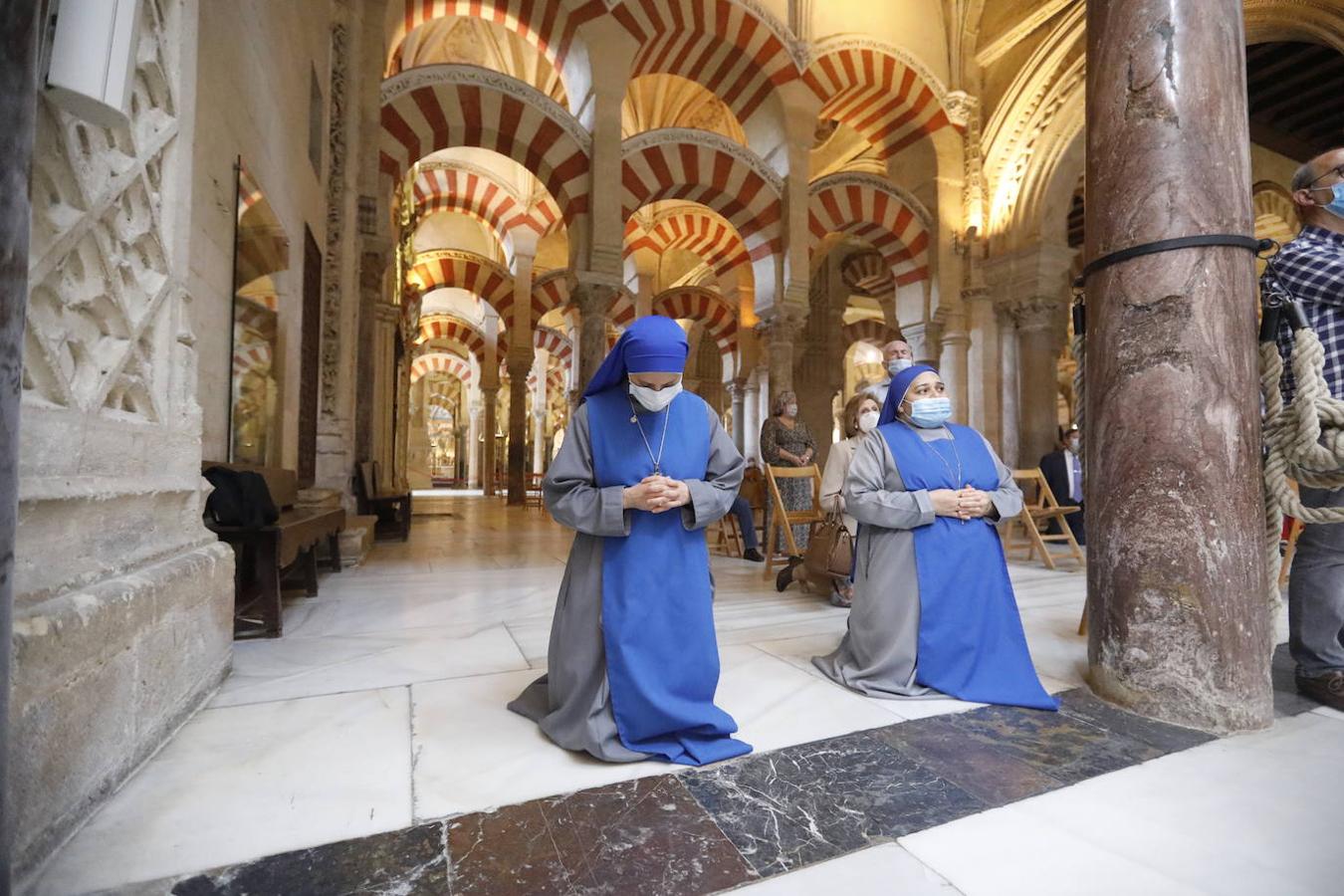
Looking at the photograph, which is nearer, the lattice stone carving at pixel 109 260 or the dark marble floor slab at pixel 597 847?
the dark marble floor slab at pixel 597 847

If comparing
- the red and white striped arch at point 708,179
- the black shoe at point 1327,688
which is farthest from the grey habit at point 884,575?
the red and white striped arch at point 708,179

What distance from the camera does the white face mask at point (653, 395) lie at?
1.85 metres

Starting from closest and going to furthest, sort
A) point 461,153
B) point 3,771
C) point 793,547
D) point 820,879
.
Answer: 1. point 3,771
2. point 820,879
3. point 793,547
4. point 461,153

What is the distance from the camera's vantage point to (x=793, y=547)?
4.41m

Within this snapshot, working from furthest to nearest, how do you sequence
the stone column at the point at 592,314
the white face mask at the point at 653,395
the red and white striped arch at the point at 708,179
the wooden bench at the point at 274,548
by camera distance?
1. the red and white striped arch at the point at 708,179
2. the stone column at the point at 592,314
3. the wooden bench at the point at 274,548
4. the white face mask at the point at 653,395

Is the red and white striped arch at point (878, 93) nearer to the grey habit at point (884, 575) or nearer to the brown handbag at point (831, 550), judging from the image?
the brown handbag at point (831, 550)

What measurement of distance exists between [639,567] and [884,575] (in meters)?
1.08

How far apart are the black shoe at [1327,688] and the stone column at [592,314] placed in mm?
6681

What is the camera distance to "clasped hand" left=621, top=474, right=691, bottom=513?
179 cm

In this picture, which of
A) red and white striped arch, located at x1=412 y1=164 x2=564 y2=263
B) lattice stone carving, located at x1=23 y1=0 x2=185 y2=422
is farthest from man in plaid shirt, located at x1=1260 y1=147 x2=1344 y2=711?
red and white striped arch, located at x1=412 y1=164 x2=564 y2=263

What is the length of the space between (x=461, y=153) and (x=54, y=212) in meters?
12.8

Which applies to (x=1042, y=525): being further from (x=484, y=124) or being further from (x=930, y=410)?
(x=484, y=124)

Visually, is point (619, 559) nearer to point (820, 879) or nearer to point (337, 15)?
point (820, 879)

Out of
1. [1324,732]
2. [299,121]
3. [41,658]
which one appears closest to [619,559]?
[41,658]
